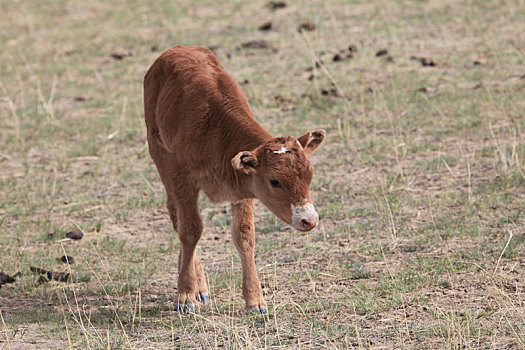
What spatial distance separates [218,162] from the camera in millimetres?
6605

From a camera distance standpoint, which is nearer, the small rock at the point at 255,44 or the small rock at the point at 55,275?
the small rock at the point at 55,275

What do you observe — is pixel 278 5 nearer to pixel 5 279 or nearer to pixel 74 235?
pixel 74 235

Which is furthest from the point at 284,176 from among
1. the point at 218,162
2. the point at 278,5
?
the point at 278,5

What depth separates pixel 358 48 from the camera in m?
14.2

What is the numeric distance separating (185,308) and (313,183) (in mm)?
3341

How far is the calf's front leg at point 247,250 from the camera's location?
258 inches

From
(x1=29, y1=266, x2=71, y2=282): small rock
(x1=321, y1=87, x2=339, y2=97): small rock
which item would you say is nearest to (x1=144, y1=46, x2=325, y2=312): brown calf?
(x1=29, y1=266, x2=71, y2=282): small rock

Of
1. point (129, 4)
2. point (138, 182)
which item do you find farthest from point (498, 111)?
point (129, 4)

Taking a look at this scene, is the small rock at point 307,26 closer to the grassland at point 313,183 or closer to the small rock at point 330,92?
the grassland at point 313,183

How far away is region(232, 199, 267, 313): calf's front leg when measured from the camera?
258 inches

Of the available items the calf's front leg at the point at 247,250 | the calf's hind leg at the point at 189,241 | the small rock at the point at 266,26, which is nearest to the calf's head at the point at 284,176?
the calf's front leg at the point at 247,250

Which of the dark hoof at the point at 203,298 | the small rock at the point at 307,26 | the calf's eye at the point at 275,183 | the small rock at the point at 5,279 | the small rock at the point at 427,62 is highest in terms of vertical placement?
the calf's eye at the point at 275,183

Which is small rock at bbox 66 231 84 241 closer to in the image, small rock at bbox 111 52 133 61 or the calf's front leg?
the calf's front leg

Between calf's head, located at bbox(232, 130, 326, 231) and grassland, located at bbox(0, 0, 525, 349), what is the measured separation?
0.82 metres
